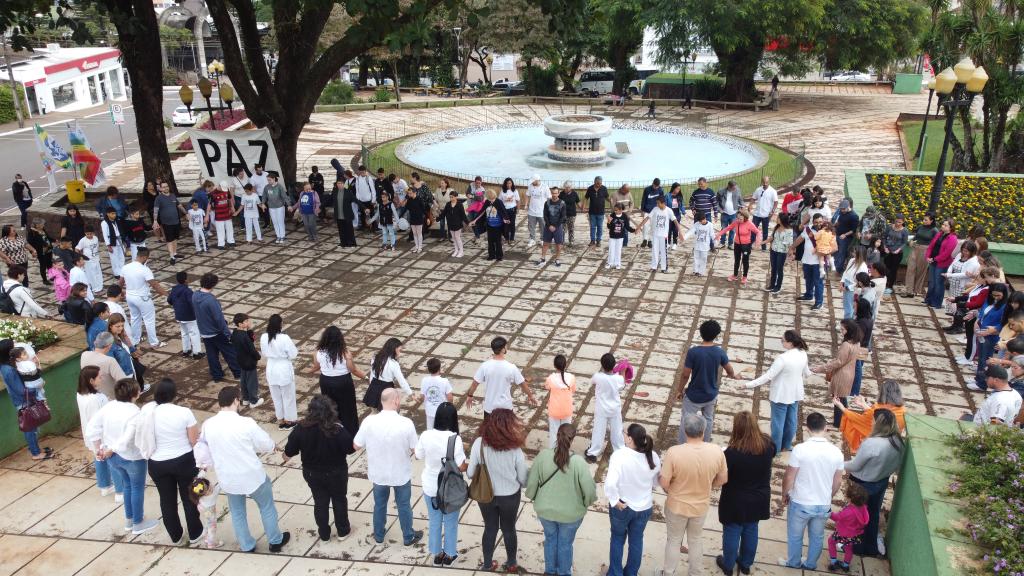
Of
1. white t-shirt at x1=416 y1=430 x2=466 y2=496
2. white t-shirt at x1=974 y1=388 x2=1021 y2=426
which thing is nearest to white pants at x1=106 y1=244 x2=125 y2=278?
white t-shirt at x1=416 y1=430 x2=466 y2=496

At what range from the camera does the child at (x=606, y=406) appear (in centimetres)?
720

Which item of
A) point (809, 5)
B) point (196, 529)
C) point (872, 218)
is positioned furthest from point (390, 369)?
point (809, 5)

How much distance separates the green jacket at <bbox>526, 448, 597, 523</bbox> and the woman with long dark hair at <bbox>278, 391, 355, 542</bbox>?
5.17 feet

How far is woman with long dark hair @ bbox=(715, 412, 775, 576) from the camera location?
18.2 feet

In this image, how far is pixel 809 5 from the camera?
28.7m

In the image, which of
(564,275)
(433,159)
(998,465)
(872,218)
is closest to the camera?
(998,465)

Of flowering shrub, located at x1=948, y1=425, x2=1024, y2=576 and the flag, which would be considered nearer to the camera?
flowering shrub, located at x1=948, y1=425, x2=1024, y2=576

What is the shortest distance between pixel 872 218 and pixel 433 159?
48.2 feet

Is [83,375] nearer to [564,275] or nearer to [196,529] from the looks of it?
[196,529]

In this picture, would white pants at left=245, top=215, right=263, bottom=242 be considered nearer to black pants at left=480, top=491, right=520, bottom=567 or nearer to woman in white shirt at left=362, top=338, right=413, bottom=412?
woman in white shirt at left=362, top=338, right=413, bottom=412

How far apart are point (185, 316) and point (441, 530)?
18.1ft

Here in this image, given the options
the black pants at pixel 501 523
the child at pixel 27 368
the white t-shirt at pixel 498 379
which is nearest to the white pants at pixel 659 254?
the white t-shirt at pixel 498 379

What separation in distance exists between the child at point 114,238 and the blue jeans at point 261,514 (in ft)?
26.8

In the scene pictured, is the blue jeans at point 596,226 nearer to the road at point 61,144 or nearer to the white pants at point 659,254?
the white pants at point 659,254
